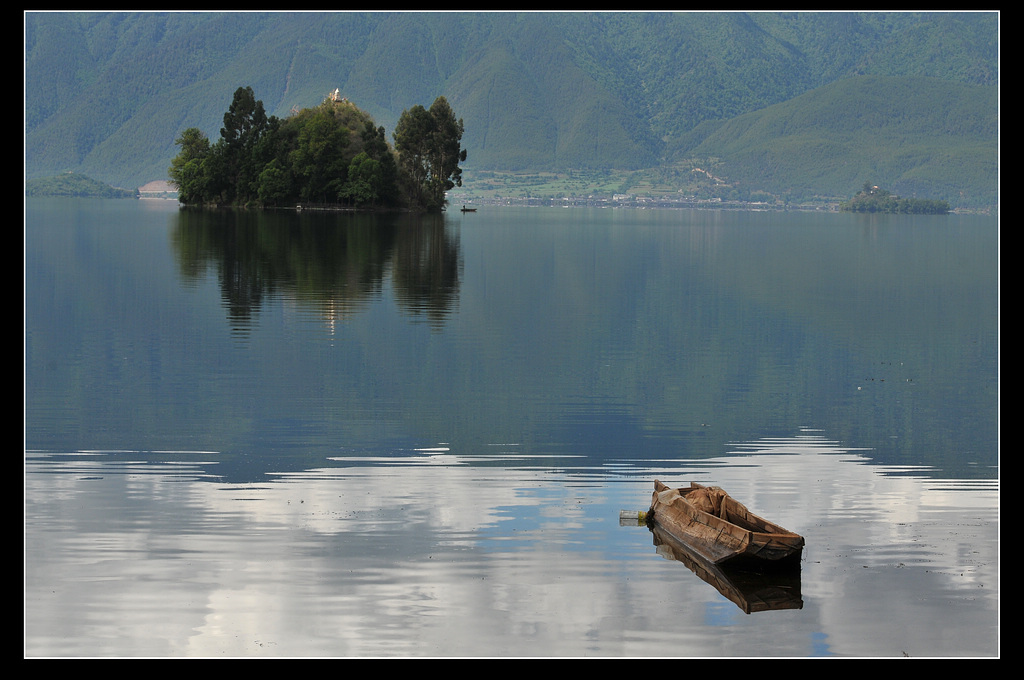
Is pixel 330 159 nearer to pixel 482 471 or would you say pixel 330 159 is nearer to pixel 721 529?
pixel 482 471

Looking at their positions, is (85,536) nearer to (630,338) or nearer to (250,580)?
(250,580)

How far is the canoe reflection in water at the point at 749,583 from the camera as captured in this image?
20.1 meters

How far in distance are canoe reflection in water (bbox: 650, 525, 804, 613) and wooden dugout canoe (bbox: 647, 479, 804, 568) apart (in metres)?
0.14

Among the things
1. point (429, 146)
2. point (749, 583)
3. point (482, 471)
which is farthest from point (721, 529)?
point (429, 146)

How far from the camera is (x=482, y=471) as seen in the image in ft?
89.5

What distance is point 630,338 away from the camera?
49969 mm

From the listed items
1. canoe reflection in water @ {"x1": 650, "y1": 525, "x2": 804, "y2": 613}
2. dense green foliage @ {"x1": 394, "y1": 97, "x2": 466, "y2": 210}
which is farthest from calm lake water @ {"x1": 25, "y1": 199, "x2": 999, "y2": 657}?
dense green foliage @ {"x1": 394, "y1": 97, "x2": 466, "y2": 210}

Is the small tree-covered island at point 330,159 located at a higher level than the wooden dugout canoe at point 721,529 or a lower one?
higher

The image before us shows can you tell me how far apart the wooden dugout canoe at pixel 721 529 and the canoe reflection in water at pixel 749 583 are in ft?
0.46

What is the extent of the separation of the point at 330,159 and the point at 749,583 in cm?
15547

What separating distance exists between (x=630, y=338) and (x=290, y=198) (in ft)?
434

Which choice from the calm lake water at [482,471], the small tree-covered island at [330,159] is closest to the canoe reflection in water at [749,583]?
the calm lake water at [482,471]

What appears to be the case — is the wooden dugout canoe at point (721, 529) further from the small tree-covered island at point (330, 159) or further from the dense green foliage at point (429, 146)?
the small tree-covered island at point (330, 159)

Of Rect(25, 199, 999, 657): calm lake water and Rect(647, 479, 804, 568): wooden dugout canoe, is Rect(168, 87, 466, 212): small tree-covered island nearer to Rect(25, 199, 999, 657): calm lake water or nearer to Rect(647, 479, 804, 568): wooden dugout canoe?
Rect(25, 199, 999, 657): calm lake water
